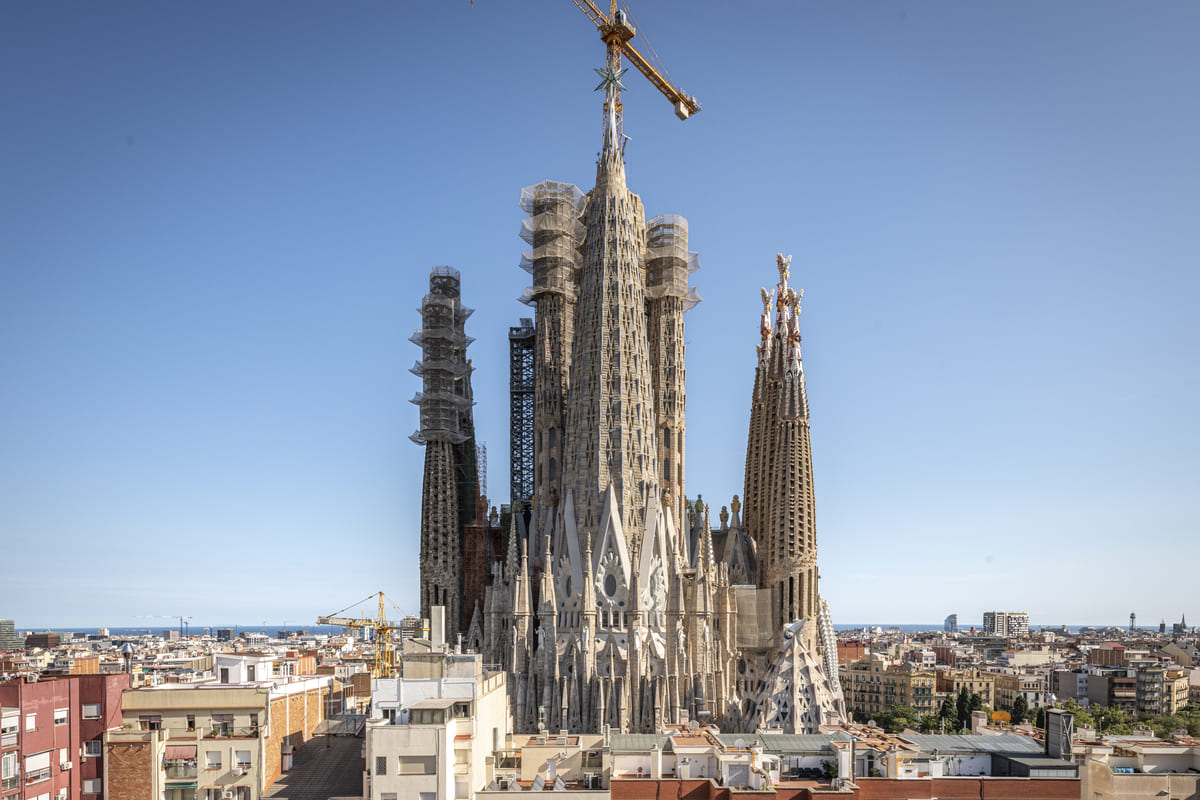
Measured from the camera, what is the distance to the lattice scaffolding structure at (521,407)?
7488 cm

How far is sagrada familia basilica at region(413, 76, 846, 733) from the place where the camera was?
57.3 meters

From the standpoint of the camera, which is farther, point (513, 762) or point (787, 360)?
point (787, 360)

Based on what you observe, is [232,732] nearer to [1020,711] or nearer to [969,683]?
[1020,711]

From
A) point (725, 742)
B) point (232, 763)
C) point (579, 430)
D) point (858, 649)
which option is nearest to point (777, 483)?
point (579, 430)

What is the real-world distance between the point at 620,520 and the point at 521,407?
59.5 ft

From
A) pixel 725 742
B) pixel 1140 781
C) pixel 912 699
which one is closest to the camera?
pixel 1140 781

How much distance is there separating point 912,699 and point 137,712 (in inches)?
3523

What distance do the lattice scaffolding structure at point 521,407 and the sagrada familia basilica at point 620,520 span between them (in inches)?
83.1

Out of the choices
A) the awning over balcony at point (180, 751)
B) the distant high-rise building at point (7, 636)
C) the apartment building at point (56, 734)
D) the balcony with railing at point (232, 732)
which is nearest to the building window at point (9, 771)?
the apartment building at point (56, 734)

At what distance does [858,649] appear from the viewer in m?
148

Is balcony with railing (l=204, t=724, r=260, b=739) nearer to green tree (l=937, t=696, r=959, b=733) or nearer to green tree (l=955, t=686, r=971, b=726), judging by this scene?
green tree (l=937, t=696, r=959, b=733)

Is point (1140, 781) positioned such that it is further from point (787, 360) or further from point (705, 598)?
point (787, 360)

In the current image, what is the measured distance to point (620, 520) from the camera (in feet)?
198

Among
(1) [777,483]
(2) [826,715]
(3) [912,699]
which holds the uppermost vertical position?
(1) [777,483]
